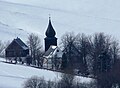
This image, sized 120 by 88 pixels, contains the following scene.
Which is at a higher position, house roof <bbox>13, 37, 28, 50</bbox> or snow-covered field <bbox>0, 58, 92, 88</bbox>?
house roof <bbox>13, 37, 28, 50</bbox>

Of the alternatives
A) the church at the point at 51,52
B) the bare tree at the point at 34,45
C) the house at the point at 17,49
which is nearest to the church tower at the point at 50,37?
the church at the point at 51,52

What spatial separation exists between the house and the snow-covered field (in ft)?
32.8

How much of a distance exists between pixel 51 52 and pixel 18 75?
1207 cm

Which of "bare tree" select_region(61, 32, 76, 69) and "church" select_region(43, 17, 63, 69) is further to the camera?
"bare tree" select_region(61, 32, 76, 69)

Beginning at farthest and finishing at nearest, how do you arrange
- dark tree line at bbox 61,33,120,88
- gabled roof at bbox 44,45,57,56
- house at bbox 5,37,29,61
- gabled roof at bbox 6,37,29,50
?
1. gabled roof at bbox 6,37,29,50
2. house at bbox 5,37,29,61
3. gabled roof at bbox 44,45,57,56
4. dark tree line at bbox 61,33,120,88

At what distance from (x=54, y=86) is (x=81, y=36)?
15.4m

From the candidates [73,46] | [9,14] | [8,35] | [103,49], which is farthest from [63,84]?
[9,14]

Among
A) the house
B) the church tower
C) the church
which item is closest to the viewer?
the church

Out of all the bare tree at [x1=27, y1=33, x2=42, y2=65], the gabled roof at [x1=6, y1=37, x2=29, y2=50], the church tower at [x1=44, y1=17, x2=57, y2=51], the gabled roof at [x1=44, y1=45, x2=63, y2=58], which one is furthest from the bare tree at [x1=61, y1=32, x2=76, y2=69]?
the gabled roof at [x1=6, y1=37, x2=29, y2=50]

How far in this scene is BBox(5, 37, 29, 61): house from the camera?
129 ft

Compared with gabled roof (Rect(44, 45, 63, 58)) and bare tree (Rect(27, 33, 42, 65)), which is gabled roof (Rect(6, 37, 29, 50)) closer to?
bare tree (Rect(27, 33, 42, 65))

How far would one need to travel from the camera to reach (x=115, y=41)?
126 ft

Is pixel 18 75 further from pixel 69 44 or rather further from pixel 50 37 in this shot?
pixel 50 37

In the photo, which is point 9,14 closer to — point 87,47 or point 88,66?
point 87,47
